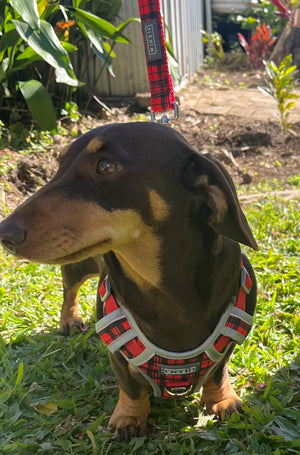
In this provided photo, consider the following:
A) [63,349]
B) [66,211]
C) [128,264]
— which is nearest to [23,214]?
[66,211]

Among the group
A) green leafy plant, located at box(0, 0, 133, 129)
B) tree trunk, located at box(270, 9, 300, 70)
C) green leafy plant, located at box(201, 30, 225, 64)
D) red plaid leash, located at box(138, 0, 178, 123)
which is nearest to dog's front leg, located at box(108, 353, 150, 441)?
red plaid leash, located at box(138, 0, 178, 123)

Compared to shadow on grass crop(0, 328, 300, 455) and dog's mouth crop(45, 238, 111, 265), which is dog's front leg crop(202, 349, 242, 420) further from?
dog's mouth crop(45, 238, 111, 265)

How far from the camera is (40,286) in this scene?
3.30 meters

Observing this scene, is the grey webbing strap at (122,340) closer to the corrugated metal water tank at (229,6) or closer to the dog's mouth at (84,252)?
the dog's mouth at (84,252)

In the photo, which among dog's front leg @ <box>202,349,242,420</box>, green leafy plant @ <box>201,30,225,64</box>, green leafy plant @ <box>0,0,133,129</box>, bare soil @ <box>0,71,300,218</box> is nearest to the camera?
dog's front leg @ <box>202,349,242,420</box>

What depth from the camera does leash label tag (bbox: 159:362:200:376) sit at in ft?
6.36

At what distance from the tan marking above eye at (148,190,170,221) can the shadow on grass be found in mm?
926

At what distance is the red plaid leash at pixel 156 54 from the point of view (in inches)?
100

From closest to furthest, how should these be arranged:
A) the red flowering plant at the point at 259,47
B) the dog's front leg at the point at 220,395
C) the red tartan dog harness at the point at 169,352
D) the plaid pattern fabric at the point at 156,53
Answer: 1. the red tartan dog harness at the point at 169,352
2. the dog's front leg at the point at 220,395
3. the plaid pattern fabric at the point at 156,53
4. the red flowering plant at the point at 259,47

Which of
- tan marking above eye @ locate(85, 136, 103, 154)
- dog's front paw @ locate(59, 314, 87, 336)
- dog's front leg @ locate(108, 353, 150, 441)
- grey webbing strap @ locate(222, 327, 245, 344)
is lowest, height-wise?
dog's front paw @ locate(59, 314, 87, 336)

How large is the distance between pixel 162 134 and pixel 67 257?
0.52m

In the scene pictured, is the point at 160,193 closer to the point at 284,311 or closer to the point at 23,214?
the point at 23,214

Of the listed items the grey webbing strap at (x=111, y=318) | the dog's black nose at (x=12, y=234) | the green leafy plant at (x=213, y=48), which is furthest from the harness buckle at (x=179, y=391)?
the green leafy plant at (x=213, y=48)

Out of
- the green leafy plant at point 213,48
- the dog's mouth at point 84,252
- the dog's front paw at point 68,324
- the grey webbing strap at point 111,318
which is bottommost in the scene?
the green leafy plant at point 213,48
